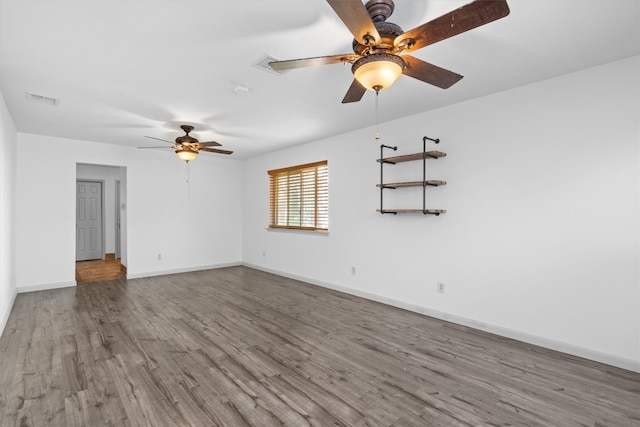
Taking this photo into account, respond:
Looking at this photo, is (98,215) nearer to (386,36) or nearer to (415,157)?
(415,157)

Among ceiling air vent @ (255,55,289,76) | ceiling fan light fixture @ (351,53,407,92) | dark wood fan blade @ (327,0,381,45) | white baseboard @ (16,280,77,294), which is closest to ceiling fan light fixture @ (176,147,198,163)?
ceiling air vent @ (255,55,289,76)

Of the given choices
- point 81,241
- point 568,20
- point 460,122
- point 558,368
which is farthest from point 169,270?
point 568,20

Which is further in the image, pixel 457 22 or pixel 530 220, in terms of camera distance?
pixel 530 220

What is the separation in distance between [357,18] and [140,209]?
585 cm

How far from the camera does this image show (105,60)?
102 inches

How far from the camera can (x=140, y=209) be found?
6.07 m

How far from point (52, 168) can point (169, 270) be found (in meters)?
2.62

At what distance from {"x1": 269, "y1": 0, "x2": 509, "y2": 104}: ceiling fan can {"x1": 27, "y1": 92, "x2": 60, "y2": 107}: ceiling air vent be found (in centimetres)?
306

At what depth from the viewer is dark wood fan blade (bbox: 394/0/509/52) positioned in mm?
1423

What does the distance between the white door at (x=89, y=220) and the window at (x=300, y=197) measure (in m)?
5.11

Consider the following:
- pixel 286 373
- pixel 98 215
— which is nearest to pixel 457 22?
pixel 286 373

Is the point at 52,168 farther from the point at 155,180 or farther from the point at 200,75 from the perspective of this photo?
the point at 200,75

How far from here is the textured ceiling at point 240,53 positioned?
1975mm

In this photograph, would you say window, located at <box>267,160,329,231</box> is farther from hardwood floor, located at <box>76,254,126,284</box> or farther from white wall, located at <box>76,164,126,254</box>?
white wall, located at <box>76,164,126,254</box>
